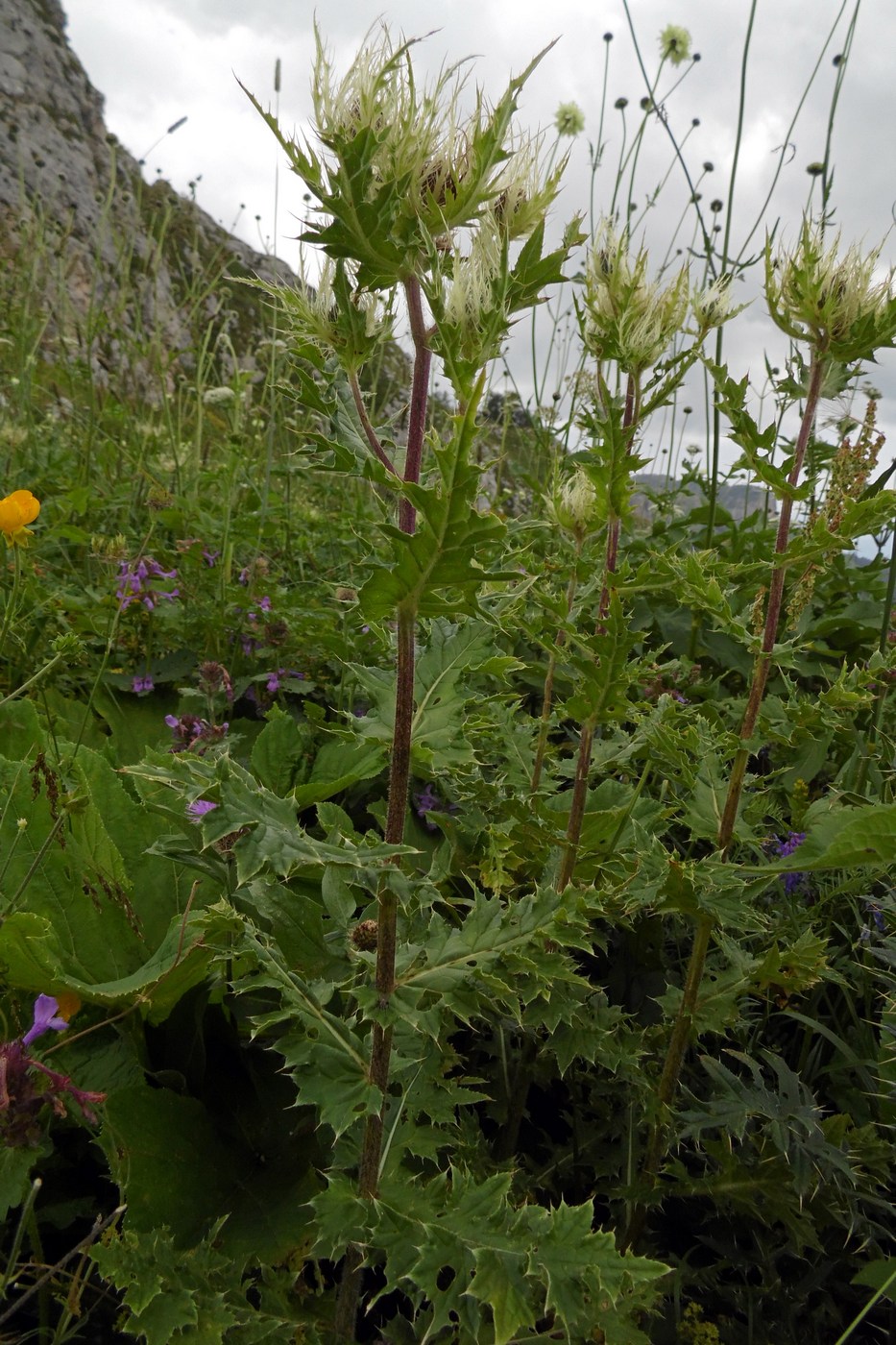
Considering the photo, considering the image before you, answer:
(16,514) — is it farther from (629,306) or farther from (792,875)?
(792,875)

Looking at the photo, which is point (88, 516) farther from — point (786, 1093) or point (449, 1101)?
→ point (786, 1093)

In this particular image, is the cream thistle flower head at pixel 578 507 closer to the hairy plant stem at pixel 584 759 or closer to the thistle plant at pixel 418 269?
the hairy plant stem at pixel 584 759

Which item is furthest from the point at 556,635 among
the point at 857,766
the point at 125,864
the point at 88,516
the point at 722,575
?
the point at 88,516

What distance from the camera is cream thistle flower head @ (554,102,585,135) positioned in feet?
12.2

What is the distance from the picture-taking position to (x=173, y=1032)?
5.10 feet

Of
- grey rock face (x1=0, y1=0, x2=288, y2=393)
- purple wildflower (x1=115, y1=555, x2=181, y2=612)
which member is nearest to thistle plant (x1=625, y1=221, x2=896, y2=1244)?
purple wildflower (x1=115, y1=555, x2=181, y2=612)

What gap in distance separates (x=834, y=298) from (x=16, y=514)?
1581 mm

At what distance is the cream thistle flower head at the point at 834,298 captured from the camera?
1.33 metres

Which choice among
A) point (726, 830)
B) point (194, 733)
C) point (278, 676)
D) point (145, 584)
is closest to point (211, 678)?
point (194, 733)

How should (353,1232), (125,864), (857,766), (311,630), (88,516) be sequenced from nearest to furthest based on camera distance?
(353,1232), (125,864), (857,766), (311,630), (88,516)

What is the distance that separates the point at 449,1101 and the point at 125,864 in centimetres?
86

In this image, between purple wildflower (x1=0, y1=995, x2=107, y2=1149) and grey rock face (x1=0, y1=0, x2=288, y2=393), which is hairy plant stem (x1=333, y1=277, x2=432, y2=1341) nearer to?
purple wildflower (x1=0, y1=995, x2=107, y2=1149)

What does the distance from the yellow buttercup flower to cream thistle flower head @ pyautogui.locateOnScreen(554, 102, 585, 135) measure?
320cm

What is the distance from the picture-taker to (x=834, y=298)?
134 cm
